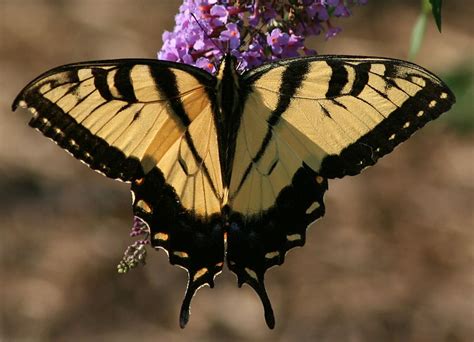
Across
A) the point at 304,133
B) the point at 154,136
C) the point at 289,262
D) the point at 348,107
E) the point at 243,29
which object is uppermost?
the point at 289,262

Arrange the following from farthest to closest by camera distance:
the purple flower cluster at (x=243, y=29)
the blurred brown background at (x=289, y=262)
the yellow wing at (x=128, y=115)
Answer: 1. the blurred brown background at (x=289, y=262)
2. the purple flower cluster at (x=243, y=29)
3. the yellow wing at (x=128, y=115)

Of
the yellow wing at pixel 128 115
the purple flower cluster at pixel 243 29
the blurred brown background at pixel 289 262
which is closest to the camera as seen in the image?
the yellow wing at pixel 128 115

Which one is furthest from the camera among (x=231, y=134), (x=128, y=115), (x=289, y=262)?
(x=289, y=262)

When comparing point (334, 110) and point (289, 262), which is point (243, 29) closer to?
point (334, 110)

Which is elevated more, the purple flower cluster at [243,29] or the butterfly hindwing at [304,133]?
the purple flower cluster at [243,29]

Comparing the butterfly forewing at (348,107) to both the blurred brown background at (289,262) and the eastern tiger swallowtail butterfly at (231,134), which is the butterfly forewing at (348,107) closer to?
the eastern tiger swallowtail butterfly at (231,134)

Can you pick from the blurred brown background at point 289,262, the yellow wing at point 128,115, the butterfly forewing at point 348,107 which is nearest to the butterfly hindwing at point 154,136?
the yellow wing at point 128,115

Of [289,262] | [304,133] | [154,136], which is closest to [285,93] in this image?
[304,133]
